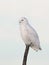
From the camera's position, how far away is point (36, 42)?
4871mm

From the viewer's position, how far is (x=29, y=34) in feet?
15.8

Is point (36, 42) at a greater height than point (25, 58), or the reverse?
point (36, 42)

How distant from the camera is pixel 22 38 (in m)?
4.83

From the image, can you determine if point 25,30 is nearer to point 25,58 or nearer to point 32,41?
point 32,41

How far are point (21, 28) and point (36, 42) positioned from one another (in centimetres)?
55

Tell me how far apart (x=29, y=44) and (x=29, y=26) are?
0.49 metres

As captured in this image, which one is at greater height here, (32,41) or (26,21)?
(26,21)

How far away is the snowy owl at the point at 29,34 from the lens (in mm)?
4723

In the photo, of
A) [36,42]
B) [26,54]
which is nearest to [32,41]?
[36,42]

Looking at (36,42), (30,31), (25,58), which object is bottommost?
(25,58)

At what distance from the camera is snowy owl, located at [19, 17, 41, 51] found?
472 centimetres

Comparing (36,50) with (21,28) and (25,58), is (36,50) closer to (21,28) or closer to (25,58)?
(25,58)

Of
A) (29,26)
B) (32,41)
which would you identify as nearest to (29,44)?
(32,41)

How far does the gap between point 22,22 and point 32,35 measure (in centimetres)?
45
